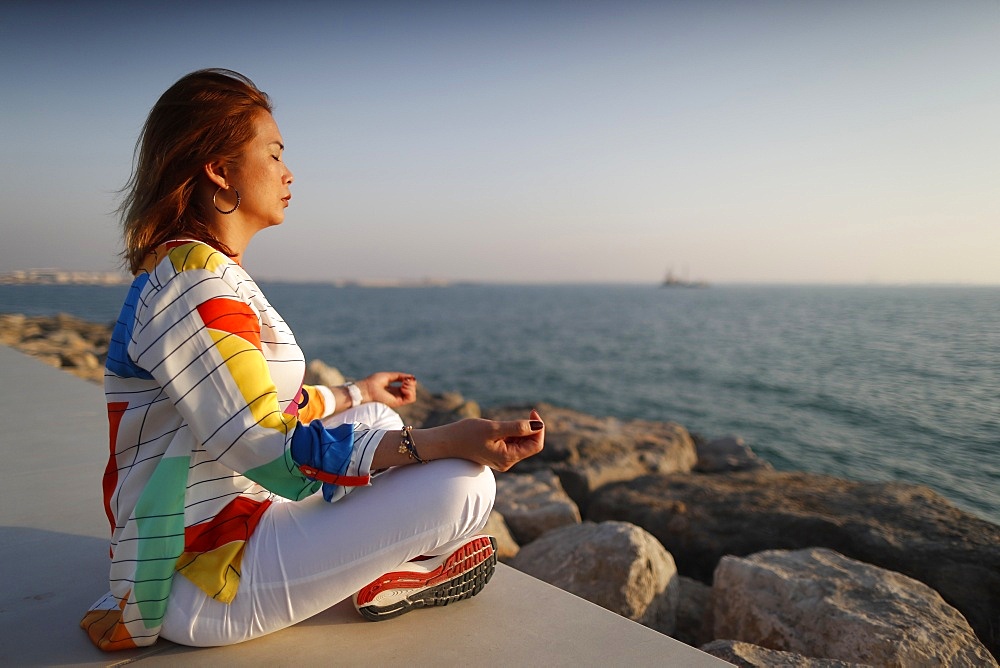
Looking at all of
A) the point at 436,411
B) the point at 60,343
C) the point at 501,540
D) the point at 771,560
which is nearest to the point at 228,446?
the point at 501,540

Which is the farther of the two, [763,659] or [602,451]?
[602,451]

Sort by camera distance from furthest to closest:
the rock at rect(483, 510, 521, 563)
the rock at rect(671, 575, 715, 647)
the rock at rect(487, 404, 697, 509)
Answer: the rock at rect(487, 404, 697, 509)
the rock at rect(483, 510, 521, 563)
the rock at rect(671, 575, 715, 647)

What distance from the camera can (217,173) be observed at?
68.6 inches

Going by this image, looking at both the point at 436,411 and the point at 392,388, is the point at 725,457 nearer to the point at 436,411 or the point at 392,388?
the point at 436,411

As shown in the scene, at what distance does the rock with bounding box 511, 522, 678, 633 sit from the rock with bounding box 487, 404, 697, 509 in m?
2.91

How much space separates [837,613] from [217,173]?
8.94ft

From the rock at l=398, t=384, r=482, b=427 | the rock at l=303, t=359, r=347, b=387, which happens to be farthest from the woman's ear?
the rock at l=398, t=384, r=482, b=427

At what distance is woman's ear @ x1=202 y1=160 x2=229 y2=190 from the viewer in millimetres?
1715

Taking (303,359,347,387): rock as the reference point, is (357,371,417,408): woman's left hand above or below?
above

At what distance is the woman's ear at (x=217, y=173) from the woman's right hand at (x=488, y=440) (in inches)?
33.6

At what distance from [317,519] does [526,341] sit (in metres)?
31.2

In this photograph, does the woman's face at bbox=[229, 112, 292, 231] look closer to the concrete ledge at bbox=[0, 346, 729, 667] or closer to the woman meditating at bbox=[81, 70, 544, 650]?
the woman meditating at bbox=[81, 70, 544, 650]

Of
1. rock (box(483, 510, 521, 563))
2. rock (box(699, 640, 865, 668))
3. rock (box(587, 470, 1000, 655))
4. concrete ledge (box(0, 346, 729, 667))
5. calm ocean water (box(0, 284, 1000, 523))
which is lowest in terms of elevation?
calm ocean water (box(0, 284, 1000, 523))

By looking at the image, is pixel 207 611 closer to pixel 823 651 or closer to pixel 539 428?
pixel 539 428
